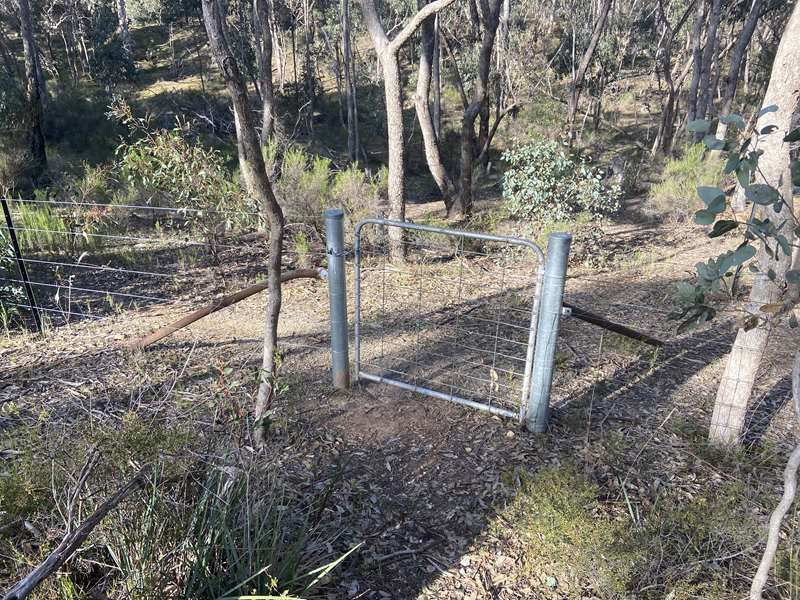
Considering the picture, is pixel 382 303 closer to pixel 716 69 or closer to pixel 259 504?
pixel 259 504

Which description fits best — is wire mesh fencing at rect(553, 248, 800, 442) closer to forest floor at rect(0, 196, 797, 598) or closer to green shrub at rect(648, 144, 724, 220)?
forest floor at rect(0, 196, 797, 598)

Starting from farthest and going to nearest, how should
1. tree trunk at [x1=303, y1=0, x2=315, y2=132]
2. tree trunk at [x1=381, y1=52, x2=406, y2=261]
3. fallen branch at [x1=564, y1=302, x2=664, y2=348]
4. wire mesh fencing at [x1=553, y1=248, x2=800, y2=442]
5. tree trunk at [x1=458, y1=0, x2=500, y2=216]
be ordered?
tree trunk at [x1=303, y1=0, x2=315, y2=132]
tree trunk at [x1=458, y1=0, x2=500, y2=216]
tree trunk at [x1=381, y1=52, x2=406, y2=261]
wire mesh fencing at [x1=553, y1=248, x2=800, y2=442]
fallen branch at [x1=564, y1=302, x2=664, y2=348]

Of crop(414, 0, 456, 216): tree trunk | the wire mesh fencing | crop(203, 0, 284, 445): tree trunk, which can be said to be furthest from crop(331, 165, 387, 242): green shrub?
crop(203, 0, 284, 445): tree trunk

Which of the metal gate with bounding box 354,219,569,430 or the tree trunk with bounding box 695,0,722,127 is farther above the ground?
the tree trunk with bounding box 695,0,722,127

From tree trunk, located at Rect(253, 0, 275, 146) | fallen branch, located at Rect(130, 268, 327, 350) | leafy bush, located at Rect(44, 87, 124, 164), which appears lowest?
fallen branch, located at Rect(130, 268, 327, 350)

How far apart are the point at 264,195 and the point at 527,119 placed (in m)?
20.6

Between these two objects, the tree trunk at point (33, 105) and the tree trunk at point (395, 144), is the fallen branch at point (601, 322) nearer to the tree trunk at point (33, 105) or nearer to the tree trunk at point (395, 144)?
the tree trunk at point (395, 144)

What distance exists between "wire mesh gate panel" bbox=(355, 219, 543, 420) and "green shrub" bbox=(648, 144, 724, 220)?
406 centimetres

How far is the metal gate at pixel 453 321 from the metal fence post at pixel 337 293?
108 millimetres

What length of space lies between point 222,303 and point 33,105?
1229 centimetres

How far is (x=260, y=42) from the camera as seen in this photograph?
14.7 m

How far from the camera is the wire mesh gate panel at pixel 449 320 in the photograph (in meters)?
3.75

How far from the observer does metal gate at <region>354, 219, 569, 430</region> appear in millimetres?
3502

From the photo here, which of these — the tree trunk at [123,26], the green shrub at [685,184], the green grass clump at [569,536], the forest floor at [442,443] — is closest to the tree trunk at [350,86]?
the green shrub at [685,184]
